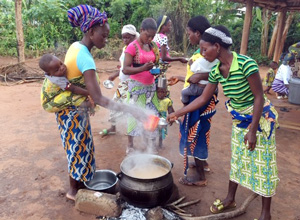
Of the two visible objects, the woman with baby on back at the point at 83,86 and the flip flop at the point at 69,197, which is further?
the flip flop at the point at 69,197

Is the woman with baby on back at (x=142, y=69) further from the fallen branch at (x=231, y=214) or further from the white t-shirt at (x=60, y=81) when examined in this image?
the fallen branch at (x=231, y=214)

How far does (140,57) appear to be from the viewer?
340 centimetres

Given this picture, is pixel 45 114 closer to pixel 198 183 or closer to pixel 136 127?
pixel 136 127

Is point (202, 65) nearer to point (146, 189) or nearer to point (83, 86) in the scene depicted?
point (83, 86)

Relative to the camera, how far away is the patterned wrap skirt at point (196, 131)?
9.87 ft

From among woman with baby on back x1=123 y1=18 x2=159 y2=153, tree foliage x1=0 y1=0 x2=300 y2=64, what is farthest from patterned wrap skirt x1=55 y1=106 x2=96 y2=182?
tree foliage x1=0 y1=0 x2=300 y2=64

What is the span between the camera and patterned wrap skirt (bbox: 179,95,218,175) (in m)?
3.01

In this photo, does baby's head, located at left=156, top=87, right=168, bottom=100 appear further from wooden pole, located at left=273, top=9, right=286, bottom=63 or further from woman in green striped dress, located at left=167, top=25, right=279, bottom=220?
wooden pole, located at left=273, top=9, right=286, bottom=63

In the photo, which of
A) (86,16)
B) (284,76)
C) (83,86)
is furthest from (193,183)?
(284,76)

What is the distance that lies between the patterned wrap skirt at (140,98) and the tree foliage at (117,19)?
8.51m

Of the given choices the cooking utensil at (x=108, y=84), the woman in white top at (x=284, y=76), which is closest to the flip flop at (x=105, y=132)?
the cooking utensil at (x=108, y=84)

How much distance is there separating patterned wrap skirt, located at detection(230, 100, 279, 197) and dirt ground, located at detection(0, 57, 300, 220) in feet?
1.80

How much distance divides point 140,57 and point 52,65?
1385mm

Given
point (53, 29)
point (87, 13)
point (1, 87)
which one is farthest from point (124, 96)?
point (53, 29)
